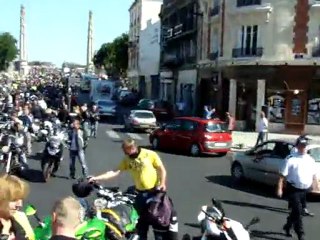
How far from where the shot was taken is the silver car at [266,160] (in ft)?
50.2

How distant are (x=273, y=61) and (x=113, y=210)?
28.7m

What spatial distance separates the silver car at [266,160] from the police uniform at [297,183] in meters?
4.53

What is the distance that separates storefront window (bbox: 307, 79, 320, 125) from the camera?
34.8 m

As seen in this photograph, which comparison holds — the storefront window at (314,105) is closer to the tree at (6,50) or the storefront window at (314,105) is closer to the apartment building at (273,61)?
the apartment building at (273,61)

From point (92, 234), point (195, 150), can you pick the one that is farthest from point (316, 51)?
point (92, 234)

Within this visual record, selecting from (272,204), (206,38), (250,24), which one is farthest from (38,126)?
(206,38)

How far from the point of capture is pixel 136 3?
9019 cm

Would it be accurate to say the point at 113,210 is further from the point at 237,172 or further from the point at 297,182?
the point at 237,172

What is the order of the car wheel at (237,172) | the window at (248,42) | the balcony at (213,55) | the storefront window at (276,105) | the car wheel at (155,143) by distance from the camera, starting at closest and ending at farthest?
the car wheel at (237,172)
the car wheel at (155,143)
the storefront window at (276,105)
the window at (248,42)
the balcony at (213,55)

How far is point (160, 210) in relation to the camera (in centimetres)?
776

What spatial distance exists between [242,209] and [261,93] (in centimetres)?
2318

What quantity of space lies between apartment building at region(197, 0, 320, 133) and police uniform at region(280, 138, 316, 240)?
24132mm

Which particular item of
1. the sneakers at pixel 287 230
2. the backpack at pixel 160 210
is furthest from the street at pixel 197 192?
the backpack at pixel 160 210

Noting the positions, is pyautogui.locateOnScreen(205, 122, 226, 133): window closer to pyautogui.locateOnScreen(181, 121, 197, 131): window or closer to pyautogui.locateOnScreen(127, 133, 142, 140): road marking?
pyautogui.locateOnScreen(181, 121, 197, 131): window
